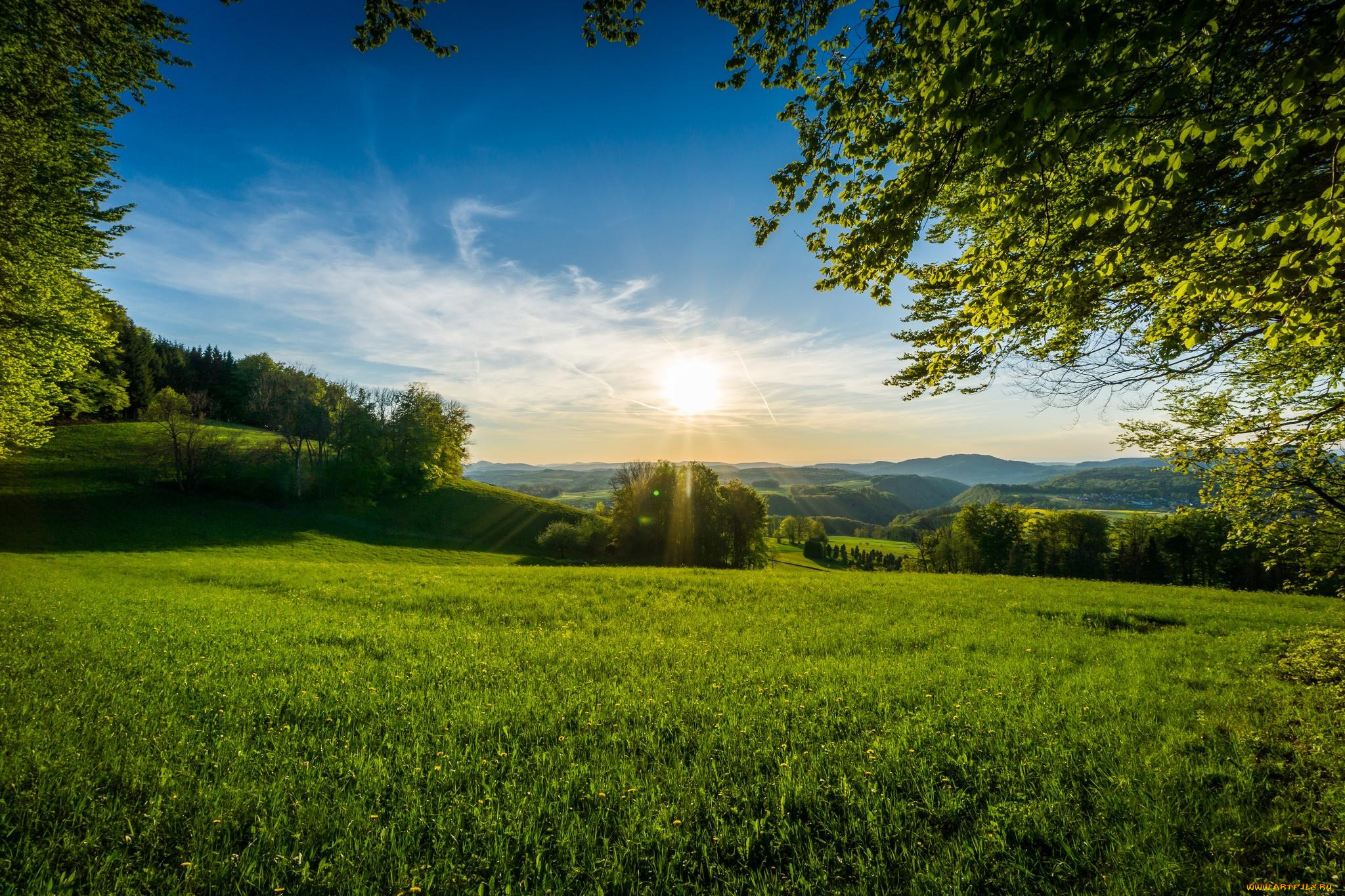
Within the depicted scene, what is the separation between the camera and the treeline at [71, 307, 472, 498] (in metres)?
47.9

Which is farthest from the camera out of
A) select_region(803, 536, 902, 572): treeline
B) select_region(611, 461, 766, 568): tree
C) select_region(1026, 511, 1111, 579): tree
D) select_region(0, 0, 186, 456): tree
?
→ select_region(803, 536, 902, 572): treeline

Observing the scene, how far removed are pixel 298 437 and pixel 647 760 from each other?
63.9 metres

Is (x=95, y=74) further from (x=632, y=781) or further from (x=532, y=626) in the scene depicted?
(x=632, y=781)

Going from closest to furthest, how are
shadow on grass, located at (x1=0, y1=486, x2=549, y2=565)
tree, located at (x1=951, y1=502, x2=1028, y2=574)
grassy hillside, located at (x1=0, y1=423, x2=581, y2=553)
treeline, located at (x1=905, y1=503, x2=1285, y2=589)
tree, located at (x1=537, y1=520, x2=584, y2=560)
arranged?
shadow on grass, located at (x1=0, y1=486, x2=549, y2=565), grassy hillside, located at (x1=0, y1=423, x2=581, y2=553), tree, located at (x1=537, y1=520, x2=584, y2=560), treeline, located at (x1=905, y1=503, x2=1285, y2=589), tree, located at (x1=951, y1=502, x2=1028, y2=574)

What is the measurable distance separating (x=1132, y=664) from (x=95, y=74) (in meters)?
30.6

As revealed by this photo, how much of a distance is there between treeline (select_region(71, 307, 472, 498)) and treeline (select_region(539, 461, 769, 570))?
67.9ft

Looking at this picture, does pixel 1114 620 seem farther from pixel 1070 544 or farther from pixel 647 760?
pixel 1070 544

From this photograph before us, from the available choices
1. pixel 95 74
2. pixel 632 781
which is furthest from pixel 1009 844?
pixel 95 74

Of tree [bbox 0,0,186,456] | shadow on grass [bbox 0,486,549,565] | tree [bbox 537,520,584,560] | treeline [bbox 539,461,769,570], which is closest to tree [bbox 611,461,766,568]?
treeline [bbox 539,461,769,570]

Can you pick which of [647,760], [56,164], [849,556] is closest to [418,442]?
[56,164]

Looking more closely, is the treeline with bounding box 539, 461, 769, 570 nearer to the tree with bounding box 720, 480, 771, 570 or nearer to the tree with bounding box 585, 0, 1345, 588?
the tree with bounding box 720, 480, 771, 570

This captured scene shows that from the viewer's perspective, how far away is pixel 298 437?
52.4m

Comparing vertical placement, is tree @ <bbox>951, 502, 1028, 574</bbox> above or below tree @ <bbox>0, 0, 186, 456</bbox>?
below

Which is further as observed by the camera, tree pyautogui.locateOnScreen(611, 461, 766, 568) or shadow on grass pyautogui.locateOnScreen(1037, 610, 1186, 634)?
tree pyautogui.locateOnScreen(611, 461, 766, 568)
